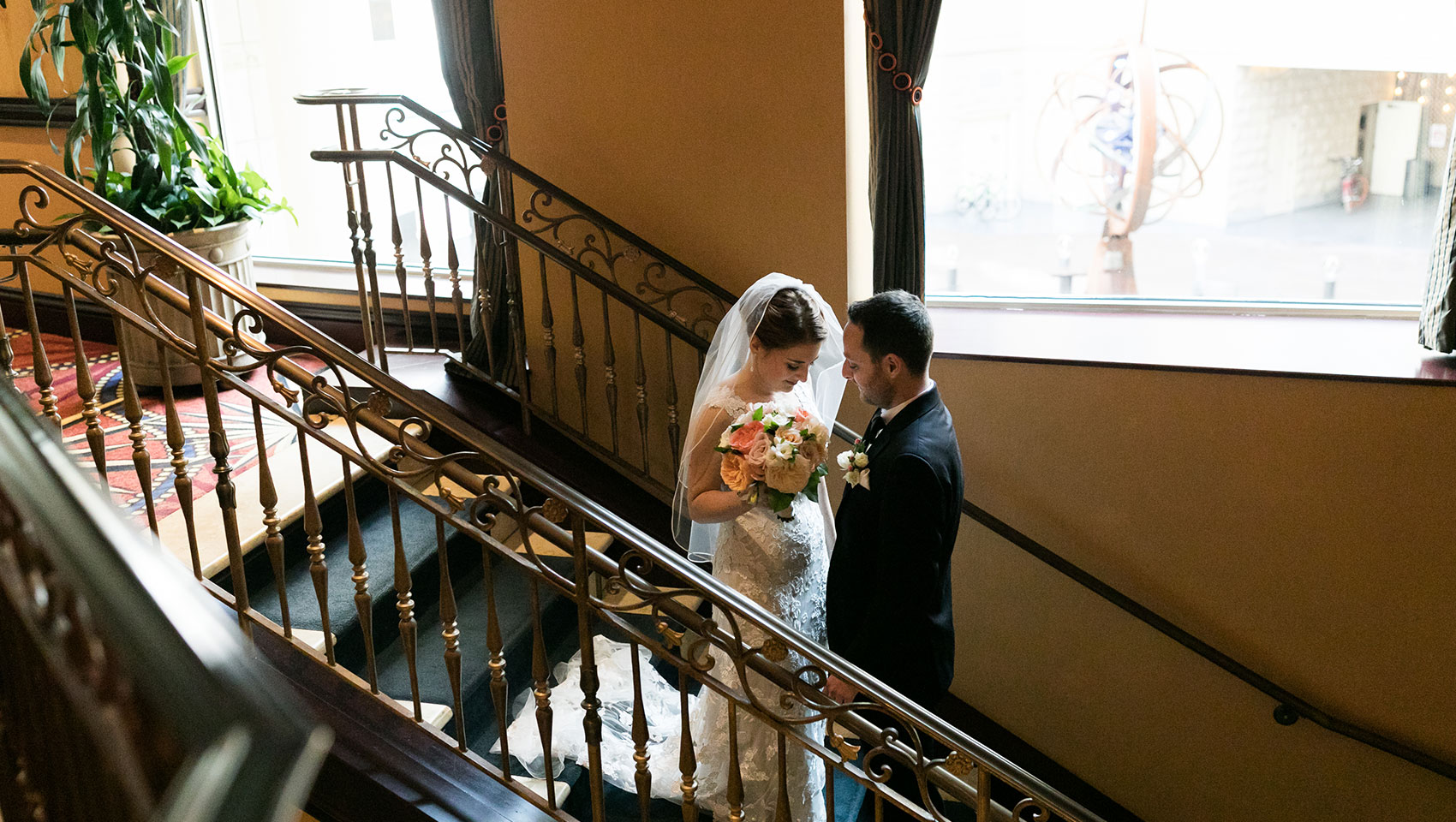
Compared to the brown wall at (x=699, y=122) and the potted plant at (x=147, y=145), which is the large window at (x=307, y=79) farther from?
the brown wall at (x=699, y=122)

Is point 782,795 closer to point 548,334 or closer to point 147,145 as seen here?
point 548,334

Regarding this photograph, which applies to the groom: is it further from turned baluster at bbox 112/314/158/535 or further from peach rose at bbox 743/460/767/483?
turned baluster at bbox 112/314/158/535

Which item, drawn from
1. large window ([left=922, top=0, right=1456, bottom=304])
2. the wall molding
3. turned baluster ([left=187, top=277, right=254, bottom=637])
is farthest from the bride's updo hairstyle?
the wall molding

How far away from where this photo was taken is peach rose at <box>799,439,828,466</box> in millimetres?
2900

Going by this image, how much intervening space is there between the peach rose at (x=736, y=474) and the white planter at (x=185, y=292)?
286 cm

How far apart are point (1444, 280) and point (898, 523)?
2.30 meters

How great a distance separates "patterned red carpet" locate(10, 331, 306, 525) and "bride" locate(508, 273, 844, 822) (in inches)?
56.9

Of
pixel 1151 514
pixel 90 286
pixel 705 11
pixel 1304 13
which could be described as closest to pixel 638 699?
pixel 90 286

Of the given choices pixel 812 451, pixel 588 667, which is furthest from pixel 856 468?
pixel 588 667

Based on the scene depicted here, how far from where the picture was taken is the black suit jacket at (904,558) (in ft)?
9.14

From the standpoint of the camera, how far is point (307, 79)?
225 inches

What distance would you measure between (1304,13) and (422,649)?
12.6ft

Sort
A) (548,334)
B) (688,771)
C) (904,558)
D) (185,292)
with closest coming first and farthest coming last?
(688,771), (904,558), (548,334), (185,292)

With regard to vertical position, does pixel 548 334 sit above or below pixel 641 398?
above
